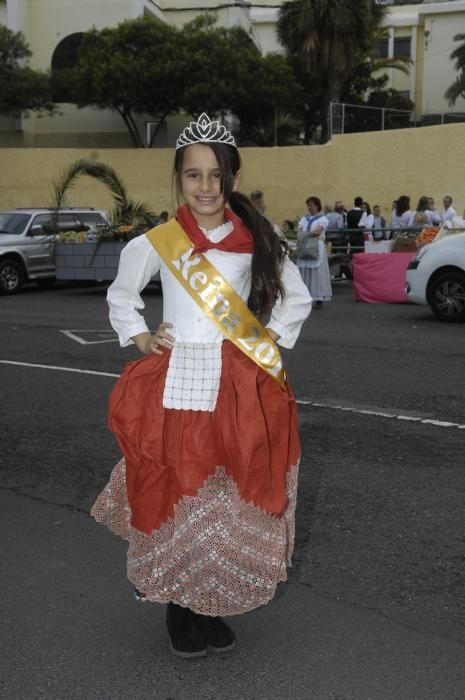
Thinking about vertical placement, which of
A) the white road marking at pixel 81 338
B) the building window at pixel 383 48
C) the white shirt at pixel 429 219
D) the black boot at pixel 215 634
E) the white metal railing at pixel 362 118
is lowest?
the white road marking at pixel 81 338

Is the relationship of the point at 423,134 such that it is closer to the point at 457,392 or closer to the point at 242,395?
the point at 457,392

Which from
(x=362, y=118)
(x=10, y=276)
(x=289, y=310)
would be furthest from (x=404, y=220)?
(x=289, y=310)

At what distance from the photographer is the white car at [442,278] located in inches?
458

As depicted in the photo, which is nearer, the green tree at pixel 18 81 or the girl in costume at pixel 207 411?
the girl in costume at pixel 207 411

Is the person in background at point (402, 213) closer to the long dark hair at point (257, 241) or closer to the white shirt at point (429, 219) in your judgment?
the white shirt at point (429, 219)

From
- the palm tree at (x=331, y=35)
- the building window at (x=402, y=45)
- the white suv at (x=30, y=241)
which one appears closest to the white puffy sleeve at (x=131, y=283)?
the white suv at (x=30, y=241)

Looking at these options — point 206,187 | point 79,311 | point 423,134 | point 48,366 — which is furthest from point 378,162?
point 206,187

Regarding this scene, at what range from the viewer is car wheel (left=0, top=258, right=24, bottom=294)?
17.5 m

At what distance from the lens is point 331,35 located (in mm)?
30234

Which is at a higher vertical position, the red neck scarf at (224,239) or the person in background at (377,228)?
the red neck scarf at (224,239)

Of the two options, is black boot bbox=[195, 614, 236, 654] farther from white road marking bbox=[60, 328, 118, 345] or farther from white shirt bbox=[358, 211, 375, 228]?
white shirt bbox=[358, 211, 375, 228]

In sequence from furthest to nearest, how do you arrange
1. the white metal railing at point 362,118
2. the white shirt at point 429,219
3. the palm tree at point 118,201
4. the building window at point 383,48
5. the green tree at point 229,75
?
the building window at point 383,48 → the green tree at point 229,75 → the white metal railing at point 362,118 → the white shirt at point 429,219 → the palm tree at point 118,201

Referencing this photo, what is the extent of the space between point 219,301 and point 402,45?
4955 centimetres

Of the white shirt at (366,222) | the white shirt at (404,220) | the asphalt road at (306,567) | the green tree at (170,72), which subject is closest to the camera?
the asphalt road at (306,567)
